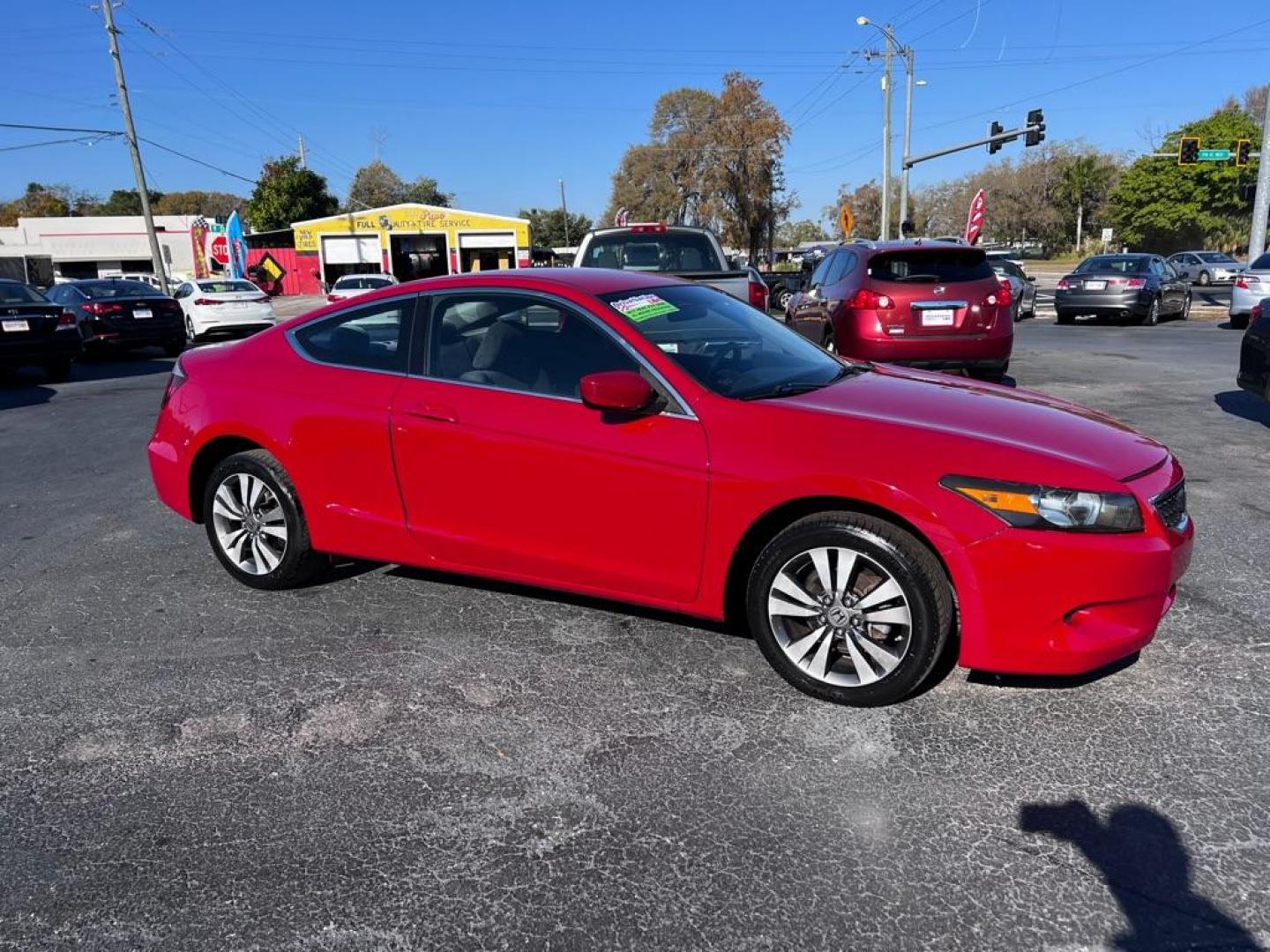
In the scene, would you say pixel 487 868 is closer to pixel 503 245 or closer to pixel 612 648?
pixel 612 648

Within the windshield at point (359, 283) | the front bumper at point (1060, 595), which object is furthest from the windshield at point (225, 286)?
the front bumper at point (1060, 595)

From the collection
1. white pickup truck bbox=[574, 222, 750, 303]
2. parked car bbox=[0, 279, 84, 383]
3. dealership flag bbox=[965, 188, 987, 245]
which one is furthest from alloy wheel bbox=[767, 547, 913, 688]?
dealership flag bbox=[965, 188, 987, 245]

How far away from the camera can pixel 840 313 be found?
9422 millimetres

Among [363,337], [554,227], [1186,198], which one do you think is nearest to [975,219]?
[363,337]

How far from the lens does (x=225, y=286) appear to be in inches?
793

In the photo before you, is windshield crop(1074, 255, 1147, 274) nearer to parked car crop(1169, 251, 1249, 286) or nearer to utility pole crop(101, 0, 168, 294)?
parked car crop(1169, 251, 1249, 286)

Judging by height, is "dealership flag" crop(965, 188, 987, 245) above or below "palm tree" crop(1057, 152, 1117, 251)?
below

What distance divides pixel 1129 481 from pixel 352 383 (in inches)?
126

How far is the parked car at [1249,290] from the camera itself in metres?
17.1

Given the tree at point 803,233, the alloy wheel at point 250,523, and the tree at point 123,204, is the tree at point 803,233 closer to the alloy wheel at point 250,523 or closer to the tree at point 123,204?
the tree at point 123,204

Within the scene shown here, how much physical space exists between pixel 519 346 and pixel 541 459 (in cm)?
58

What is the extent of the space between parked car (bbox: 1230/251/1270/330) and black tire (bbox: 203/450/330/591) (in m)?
18.1

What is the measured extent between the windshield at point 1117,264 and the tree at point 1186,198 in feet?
156

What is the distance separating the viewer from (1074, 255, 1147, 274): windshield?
62.4 ft
